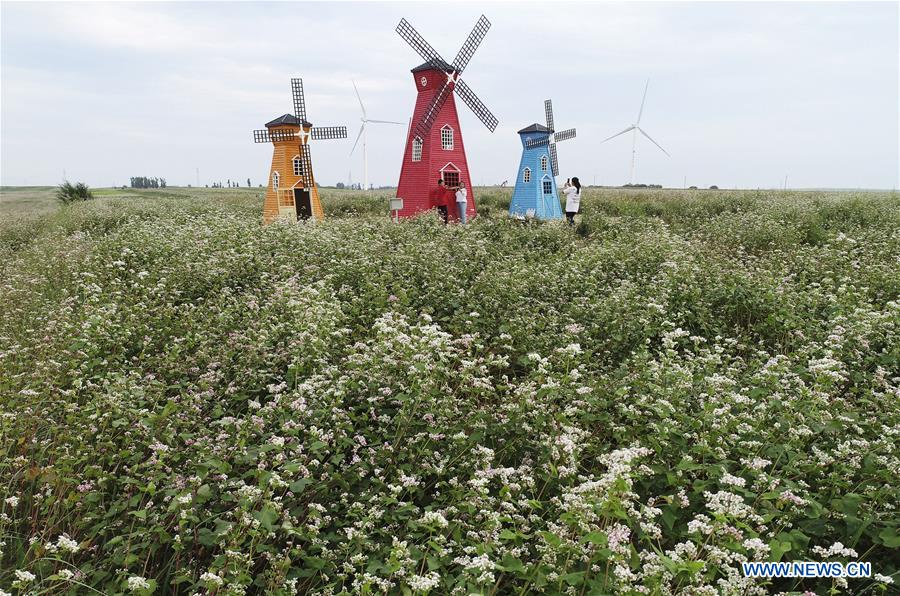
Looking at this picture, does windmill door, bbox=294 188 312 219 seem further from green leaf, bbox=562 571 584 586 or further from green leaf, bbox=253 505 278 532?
green leaf, bbox=562 571 584 586

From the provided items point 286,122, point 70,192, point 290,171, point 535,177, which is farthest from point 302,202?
point 70,192

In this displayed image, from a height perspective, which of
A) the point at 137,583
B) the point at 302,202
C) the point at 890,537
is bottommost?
the point at 890,537

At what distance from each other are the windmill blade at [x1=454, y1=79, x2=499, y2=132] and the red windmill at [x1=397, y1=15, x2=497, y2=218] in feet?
1.08

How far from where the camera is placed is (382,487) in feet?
14.5

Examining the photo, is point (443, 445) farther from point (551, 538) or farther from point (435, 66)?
point (435, 66)

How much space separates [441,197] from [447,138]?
9.46 feet

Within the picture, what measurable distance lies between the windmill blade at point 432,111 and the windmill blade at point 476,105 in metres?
1.09

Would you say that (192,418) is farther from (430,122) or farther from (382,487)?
(430,122)

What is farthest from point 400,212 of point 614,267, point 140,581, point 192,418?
point 140,581

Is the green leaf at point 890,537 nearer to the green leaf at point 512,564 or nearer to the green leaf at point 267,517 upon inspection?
the green leaf at point 512,564

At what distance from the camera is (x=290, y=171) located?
24.4m

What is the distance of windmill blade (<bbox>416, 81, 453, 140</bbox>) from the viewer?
23938 millimetres

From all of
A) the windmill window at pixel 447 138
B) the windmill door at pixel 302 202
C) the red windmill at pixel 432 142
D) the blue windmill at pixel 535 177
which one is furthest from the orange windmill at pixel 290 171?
the blue windmill at pixel 535 177

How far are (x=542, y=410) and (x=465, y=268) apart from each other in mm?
6011
